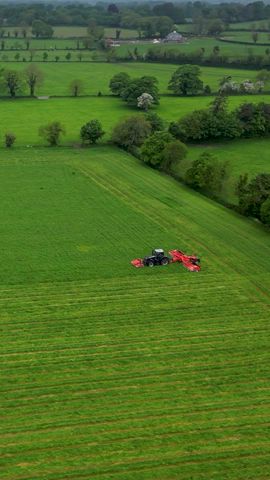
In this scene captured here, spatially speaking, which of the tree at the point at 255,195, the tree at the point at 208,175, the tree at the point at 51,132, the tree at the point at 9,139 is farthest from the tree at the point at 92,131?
the tree at the point at 255,195

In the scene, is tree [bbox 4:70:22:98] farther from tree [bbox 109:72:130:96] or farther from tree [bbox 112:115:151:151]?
tree [bbox 112:115:151:151]

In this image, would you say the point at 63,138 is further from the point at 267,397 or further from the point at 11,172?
the point at 267,397

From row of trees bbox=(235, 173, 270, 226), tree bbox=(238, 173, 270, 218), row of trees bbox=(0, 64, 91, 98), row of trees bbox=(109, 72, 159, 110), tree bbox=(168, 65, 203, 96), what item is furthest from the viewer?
tree bbox=(168, 65, 203, 96)

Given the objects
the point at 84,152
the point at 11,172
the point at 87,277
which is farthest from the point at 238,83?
the point at 87,277

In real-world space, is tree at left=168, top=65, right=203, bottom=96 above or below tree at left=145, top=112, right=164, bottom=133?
above

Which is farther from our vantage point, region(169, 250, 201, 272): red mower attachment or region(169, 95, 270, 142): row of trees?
region(169, 95, 270, 142): row of trees

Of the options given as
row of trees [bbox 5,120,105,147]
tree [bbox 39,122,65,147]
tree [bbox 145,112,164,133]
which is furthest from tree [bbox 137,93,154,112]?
tree [bbox 39,122,65,147]
